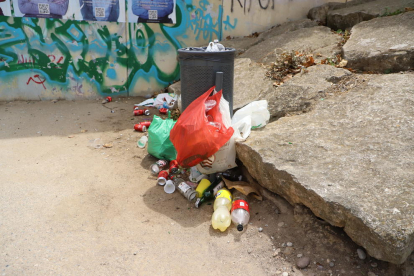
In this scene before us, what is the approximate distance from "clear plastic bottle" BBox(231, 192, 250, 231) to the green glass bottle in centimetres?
29

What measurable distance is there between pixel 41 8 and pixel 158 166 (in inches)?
150

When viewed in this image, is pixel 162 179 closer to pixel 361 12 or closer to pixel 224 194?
pixel 224 194

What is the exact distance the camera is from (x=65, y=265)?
222 cm

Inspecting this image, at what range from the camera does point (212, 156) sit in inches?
112

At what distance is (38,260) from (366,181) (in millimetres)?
2273

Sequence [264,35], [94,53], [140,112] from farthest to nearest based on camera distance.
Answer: [264,35], [94,53], [140,112]

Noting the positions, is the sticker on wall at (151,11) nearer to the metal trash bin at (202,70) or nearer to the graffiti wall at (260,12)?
the graffiti wall at (260,12)

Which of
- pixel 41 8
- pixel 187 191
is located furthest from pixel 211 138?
pixel 41 8

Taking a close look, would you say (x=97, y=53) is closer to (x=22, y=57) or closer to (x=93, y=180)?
(x=22, y=57)

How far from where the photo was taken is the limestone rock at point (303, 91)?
3412mm

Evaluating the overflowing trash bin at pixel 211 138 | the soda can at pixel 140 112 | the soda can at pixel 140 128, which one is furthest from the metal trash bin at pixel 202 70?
the soda can at pixel 140 112

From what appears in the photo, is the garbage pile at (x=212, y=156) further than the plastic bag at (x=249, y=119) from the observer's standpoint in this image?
No

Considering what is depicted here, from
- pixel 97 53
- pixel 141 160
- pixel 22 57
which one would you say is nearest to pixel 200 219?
pixel 141 160

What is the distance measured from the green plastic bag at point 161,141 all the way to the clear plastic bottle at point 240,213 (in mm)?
1132
